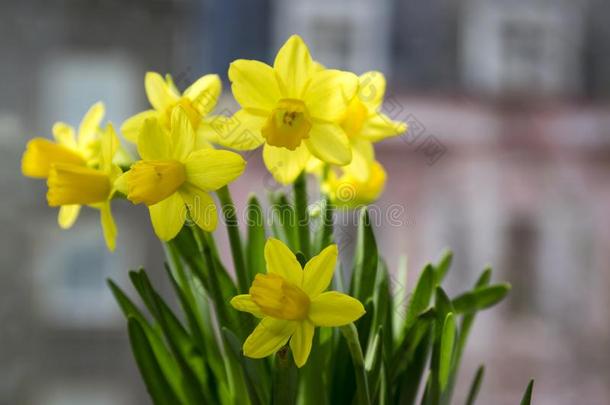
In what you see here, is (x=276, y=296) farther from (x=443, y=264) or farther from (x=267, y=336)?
(x=443, y=264)

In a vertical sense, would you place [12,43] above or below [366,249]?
above

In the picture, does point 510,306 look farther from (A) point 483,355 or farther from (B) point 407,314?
(B) point 407,314

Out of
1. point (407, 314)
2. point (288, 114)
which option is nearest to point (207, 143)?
point (288, 114)

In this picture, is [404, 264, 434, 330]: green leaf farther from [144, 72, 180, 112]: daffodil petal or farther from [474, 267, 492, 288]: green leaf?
[144, 72, 180, 112]: daffodil petal

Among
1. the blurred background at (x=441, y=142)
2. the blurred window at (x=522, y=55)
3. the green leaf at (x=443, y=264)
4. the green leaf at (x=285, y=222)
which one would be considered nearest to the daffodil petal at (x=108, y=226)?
the green leaf at (x=285, y=222)

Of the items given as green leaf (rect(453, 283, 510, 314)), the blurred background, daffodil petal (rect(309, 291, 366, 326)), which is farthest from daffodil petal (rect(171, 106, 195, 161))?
the blurred background

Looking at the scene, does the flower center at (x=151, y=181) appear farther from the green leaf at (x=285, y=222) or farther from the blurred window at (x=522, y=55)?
the blurred window at (x=522, y=55)

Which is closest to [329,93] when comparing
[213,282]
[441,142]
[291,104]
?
[291,104]
